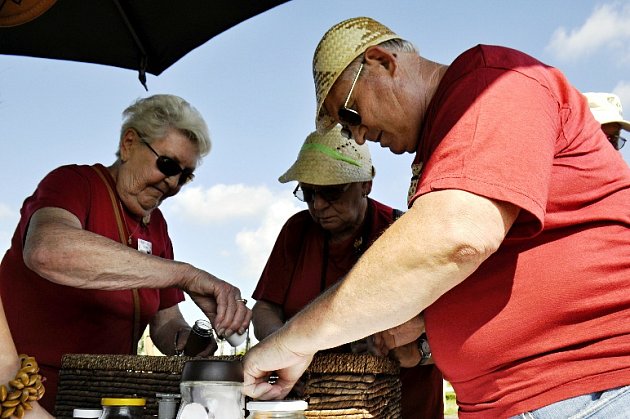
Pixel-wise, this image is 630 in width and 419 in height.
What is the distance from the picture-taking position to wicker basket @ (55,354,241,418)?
6.07ft

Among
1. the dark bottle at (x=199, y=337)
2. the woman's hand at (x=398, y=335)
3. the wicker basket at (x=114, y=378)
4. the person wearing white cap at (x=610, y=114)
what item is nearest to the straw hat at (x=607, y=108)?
the person wearing white cap at (x=610, y=114)

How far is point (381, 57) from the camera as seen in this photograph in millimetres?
1725

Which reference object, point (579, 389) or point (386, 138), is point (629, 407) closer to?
point (579, 389)

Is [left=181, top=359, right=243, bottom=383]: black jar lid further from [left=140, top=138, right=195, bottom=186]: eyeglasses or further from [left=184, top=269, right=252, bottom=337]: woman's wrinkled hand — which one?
[left=140, top=138, right=195, bottom=186]: eyeglasses

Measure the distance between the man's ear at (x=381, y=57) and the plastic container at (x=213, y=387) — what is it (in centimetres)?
81

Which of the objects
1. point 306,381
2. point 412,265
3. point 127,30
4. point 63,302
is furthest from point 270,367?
point 127,30

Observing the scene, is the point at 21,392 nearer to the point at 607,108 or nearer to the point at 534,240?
the point at 534,240

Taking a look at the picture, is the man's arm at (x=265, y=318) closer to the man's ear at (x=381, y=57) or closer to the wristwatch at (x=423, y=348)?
the wristwatch at (x=423, y=348)

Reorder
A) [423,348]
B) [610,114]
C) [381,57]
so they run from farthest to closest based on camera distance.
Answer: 1. [610,114]
2. [423,348]
3. [381,57]

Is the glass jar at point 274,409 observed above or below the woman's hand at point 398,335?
below

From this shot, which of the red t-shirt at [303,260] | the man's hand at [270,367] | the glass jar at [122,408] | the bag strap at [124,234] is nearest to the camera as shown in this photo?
the glass jar at [122,408]

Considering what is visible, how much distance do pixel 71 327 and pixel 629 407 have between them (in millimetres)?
2011

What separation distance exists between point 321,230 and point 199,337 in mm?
1081

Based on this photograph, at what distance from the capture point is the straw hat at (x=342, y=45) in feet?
5.71
